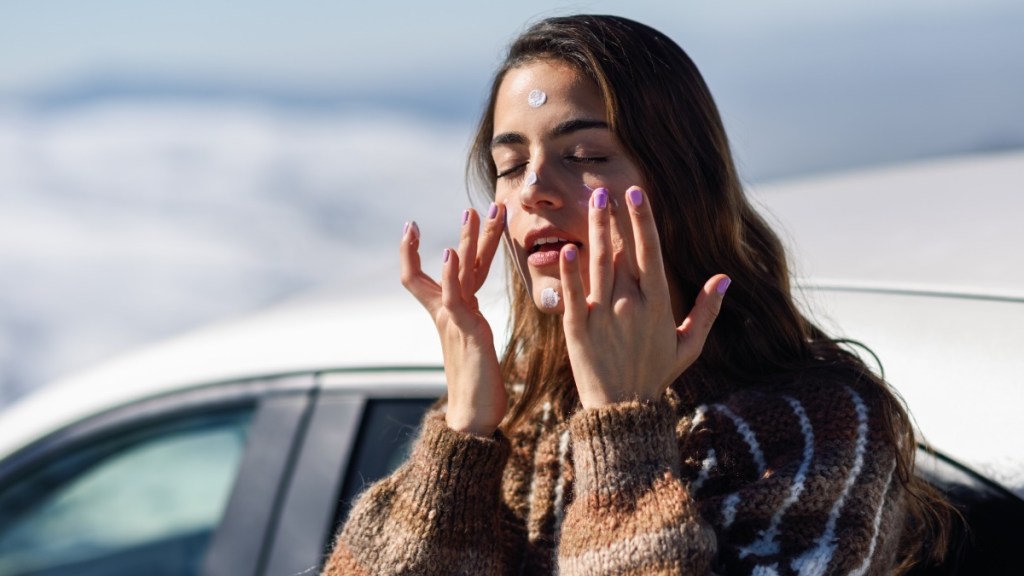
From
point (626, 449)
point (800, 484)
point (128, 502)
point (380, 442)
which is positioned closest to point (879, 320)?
point (800, 484)

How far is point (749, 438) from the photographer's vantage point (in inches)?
72.4

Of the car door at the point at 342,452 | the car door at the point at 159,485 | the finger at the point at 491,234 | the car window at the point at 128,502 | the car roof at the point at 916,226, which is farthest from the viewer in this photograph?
the car window at the point at 128,502

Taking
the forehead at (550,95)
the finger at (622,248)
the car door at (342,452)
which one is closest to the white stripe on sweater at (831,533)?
the finger at (622,248)

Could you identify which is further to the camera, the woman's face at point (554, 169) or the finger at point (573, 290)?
the woman's face at point (554, 169)

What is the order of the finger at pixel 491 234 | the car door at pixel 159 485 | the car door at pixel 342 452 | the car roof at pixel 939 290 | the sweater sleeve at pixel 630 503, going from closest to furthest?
the sweater sleeve at pixel 630 503
the car roof at pixel 939 290
the finger at pixel 491 234
the car door at pixel 342 452
the car door at pixel 159 485

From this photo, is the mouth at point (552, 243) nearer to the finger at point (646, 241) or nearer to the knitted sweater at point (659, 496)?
the finger at point (646, 241)

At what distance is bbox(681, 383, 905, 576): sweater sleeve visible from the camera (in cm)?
170

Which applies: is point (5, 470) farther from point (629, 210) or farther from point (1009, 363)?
point (1009, 363)

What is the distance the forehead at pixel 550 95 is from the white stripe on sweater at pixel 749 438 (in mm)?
469

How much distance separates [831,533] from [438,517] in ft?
1.82

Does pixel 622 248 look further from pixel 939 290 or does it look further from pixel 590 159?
pixel 939 290

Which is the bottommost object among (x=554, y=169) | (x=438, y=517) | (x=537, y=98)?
(x=438, y=517)

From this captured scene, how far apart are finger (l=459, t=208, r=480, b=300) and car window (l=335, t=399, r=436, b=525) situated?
1.36 ft

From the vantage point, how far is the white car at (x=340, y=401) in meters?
1.90
